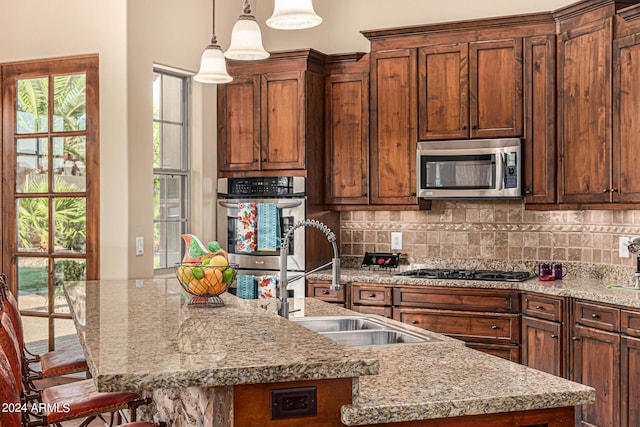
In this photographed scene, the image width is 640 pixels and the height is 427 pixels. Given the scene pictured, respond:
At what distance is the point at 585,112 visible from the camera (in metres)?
4.28

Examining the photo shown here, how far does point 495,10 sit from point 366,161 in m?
1.50

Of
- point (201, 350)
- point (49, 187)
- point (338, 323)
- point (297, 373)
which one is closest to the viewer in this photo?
point (297, 373)

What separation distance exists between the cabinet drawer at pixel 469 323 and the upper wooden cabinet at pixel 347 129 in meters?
1.04

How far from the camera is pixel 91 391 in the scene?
257 centimetres

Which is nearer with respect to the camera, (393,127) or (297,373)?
(297,373)

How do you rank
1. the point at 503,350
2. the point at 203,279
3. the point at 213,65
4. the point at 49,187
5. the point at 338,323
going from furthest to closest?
the point at 49,187
the point at 503,350
the point at 213,65
the point at 338,323
the point at 203,279

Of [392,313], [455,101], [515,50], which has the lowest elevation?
[392,313]

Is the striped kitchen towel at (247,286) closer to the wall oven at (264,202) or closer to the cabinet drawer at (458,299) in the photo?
the wall oven at (264,202)

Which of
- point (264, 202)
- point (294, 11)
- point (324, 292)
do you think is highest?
point (294, 11)

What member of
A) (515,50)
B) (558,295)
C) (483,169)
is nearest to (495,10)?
(515,50)

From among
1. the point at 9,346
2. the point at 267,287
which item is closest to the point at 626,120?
the point at 267,287

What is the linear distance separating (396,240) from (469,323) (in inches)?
45.7

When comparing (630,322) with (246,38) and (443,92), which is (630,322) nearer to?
(443,92)

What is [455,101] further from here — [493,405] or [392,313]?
[493,405]
